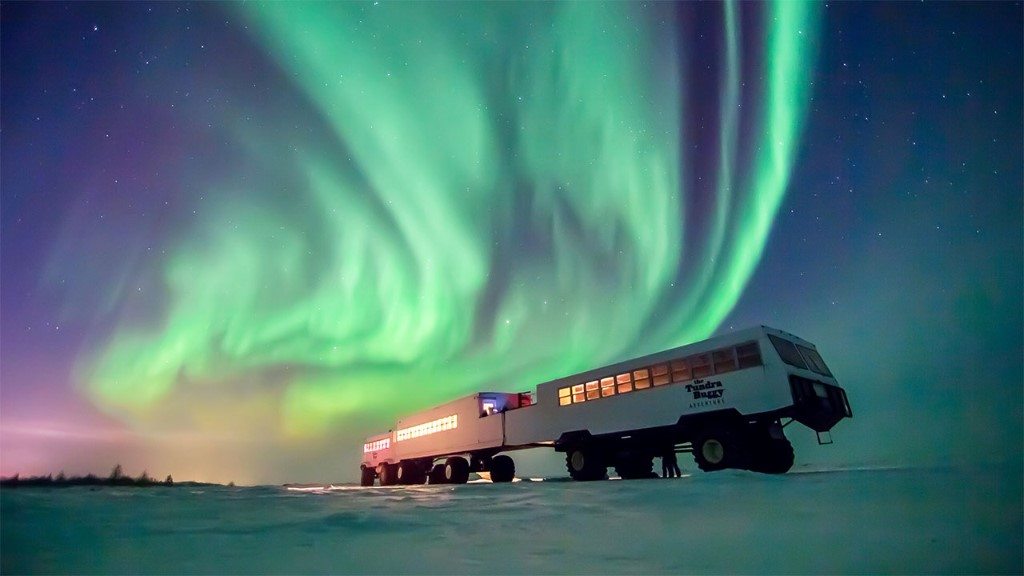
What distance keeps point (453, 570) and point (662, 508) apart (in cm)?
→ 657

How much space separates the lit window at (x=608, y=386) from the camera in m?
24.8

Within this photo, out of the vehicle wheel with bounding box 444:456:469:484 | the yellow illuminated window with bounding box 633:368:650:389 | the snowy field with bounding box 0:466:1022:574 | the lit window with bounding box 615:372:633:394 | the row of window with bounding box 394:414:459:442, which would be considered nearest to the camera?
the snowy field with bounding box 0:466:1022:574

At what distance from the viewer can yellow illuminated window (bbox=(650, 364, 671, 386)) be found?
73.9ft

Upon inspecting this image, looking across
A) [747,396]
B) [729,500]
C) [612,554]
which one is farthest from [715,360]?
[612,554]

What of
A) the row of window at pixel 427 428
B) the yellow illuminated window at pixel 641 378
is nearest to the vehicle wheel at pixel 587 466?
the yellow illuminated window at pixel 641 378

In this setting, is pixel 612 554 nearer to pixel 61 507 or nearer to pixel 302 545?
pixel 302 545

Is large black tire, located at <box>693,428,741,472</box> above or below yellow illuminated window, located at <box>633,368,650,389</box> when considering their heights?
below

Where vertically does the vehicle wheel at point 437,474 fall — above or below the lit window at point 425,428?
below

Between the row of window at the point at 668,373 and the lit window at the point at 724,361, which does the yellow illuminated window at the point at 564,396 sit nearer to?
Result: the row of window at the point at 668,373

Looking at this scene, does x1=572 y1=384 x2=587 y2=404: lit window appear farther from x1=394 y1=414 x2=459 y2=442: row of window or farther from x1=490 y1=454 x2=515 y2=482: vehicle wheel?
x1=394 y1=414 x2=459 y2=442: row of window

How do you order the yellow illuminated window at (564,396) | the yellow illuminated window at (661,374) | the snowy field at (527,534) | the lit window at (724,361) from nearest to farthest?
the snowy field at (527,534) < the lit window at (724,361) < the yellow illuminated window at (661,374) < the yellow illuminated window at (564,396)

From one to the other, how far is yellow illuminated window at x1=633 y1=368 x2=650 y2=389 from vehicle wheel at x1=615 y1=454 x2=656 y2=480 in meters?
3.28

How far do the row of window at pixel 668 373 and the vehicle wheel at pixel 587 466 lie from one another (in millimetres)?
2481

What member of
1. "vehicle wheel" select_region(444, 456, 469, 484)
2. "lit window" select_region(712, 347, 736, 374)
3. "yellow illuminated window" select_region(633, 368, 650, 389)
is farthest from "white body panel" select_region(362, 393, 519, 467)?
"lit window" select_region(712, 347, 736, 374)
